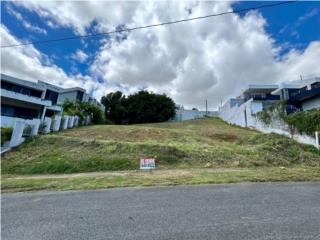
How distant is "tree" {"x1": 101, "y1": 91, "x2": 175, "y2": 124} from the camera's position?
3816 centimetres

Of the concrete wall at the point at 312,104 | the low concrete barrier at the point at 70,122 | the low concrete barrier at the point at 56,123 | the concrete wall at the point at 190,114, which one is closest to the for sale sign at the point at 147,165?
the low concrete barrier at the point at 56,123

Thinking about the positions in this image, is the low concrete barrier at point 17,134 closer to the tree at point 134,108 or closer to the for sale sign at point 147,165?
the for sale sign at point 147,165

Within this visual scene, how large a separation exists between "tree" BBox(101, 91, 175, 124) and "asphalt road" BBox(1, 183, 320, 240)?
32750 millimetres

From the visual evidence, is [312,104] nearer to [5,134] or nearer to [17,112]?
[5,134]

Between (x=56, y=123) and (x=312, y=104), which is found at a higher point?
(x=312, y=104)

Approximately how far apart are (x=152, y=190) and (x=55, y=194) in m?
2.58

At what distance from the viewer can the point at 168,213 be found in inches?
153

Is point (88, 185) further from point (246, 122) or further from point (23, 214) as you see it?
point (246, 122)

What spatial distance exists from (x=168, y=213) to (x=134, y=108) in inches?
1385

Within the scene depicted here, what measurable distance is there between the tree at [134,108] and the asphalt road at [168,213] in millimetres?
32750

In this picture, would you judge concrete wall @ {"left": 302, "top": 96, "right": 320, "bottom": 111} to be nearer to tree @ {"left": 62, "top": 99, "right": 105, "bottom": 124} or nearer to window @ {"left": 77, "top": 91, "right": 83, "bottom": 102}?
tree @ {"left": 62, "top": 99, "right": 105, "bottom": 124}

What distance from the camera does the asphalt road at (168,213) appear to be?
123 inches

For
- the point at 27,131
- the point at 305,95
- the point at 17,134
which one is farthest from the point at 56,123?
the point at 305,95

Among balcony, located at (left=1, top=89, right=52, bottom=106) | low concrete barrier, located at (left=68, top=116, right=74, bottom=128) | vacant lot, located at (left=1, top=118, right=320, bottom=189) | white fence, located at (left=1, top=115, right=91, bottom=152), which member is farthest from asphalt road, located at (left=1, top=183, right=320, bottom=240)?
balcony, located at (left=1, top=89, right=52, bottom=106)
